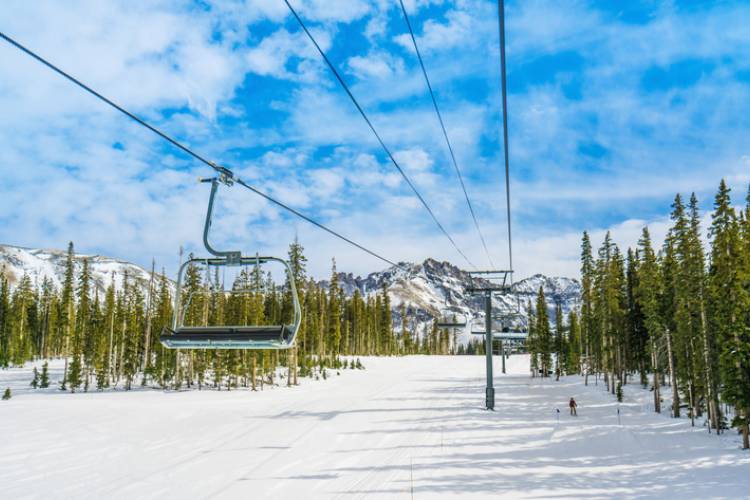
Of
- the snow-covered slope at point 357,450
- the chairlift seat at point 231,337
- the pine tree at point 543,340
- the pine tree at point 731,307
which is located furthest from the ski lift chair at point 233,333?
the pine tree at point 543,340

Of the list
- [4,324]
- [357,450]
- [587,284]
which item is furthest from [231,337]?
[4,324]

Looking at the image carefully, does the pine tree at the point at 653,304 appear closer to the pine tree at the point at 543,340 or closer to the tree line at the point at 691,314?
the tree line at the point at 691,314

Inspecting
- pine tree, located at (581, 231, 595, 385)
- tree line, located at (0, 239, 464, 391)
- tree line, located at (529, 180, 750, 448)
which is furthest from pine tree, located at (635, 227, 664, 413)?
tree line, located at (0, 239, 464, 391)

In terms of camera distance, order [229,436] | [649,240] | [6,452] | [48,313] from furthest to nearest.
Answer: [48,313] < [649,240] < [229,436] < [6,452]

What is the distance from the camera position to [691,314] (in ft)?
121

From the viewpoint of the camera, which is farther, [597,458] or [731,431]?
[731,431]

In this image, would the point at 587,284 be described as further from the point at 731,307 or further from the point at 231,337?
the point at 231,337

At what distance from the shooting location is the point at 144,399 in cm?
4456

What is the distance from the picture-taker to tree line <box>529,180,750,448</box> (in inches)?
1112

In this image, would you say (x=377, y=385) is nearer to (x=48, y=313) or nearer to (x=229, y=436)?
(x=229, y=436)

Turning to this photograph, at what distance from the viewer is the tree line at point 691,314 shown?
28.2 metres

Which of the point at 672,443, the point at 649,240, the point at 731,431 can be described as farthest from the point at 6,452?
the point at 649,240

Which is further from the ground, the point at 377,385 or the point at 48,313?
the point at 48,313

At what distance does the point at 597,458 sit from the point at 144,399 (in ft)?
121
